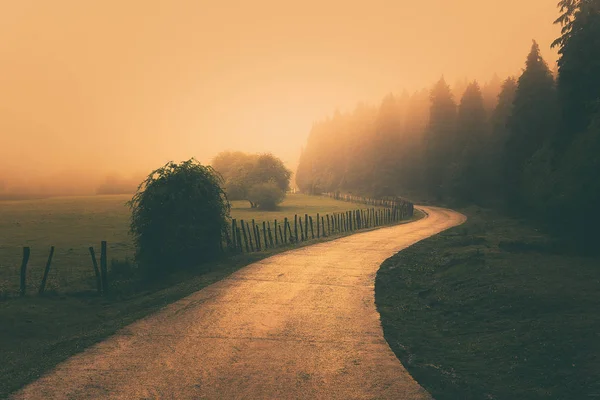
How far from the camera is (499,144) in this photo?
2104 inches

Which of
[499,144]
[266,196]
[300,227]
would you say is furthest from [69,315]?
[499,144]

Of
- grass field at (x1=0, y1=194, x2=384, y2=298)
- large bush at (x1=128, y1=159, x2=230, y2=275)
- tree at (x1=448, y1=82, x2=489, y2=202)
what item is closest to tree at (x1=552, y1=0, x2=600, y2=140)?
large bush at (x1=128, y1=159, x2=230, y2=275)

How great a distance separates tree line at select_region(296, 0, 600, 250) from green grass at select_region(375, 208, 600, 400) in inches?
193

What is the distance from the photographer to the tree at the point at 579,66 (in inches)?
872

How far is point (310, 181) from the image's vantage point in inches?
5384

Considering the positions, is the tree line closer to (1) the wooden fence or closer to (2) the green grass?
(2) the green grass

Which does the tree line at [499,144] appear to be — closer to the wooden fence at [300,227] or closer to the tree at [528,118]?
the tree at [528,118]

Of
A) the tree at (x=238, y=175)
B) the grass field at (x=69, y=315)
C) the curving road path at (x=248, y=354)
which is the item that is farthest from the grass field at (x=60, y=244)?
the tree at (x=238, y=175)

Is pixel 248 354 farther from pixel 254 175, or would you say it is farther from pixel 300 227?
pixel 254 175

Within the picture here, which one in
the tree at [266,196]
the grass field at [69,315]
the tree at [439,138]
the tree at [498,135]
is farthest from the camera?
the tree at [439,138]

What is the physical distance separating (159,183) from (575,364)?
1959cm

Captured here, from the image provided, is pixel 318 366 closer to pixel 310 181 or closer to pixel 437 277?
pixel 437 277

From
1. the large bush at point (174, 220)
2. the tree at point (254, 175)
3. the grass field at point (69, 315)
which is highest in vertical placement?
the tree at point (254, 175)

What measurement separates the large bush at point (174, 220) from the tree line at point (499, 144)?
60.5 feet
